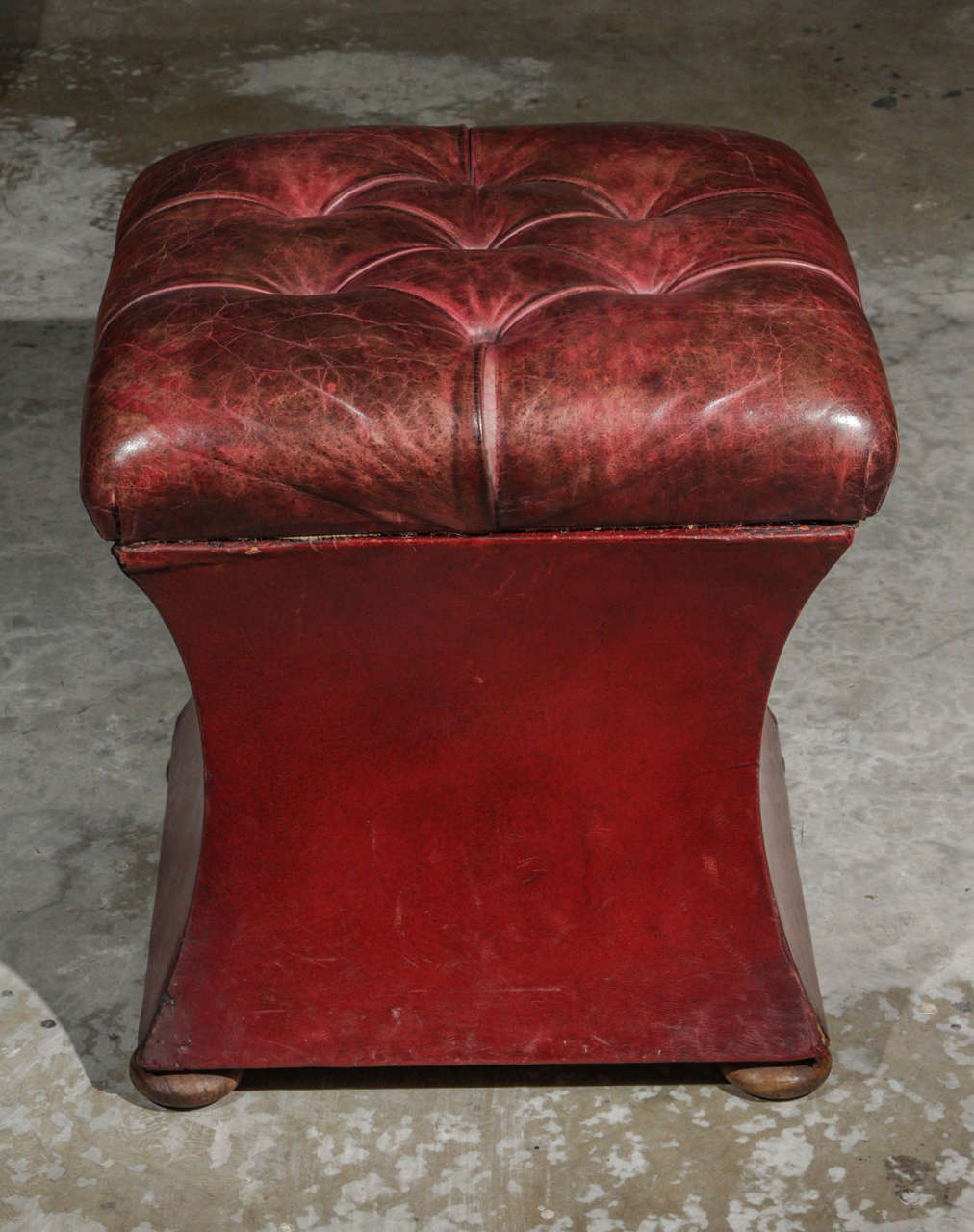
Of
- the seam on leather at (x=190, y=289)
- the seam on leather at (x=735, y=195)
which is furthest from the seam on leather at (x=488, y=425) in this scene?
the seam on leather at (x=735, y=195)

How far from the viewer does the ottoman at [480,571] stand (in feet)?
3.96

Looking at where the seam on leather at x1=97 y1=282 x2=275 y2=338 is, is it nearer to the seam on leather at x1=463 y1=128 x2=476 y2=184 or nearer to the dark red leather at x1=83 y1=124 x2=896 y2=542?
the dark red leather at x1=83 y1=124 x2=896 y2=542

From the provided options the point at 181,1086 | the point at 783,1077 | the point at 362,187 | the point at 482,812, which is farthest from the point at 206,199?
the point at 783,1077

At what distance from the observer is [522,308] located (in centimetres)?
133

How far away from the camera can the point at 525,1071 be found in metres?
1.51

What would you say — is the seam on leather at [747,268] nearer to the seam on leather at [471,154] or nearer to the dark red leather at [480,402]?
the dark red leather at [480,402]

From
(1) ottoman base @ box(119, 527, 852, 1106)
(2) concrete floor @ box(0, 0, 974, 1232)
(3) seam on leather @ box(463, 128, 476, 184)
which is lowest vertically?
(2) concrete floor @ box(0, 0, 974, 1232)

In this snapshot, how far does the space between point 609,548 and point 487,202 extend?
17.6 inches

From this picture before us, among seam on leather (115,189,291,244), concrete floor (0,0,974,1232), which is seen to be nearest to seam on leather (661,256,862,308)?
seam on leather (115,189,291,244)

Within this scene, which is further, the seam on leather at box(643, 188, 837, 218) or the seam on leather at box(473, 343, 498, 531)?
the seam on leather at box(643, 188, 837, 218)

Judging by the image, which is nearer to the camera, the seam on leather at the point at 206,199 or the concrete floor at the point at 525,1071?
the concrete floor at the point at 525,1071

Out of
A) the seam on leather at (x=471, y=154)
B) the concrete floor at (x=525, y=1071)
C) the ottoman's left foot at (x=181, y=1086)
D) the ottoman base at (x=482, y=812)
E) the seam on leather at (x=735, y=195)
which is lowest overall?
the concrete floor at (x=525, y=1071)

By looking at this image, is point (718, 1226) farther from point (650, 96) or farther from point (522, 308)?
point (650, 96)

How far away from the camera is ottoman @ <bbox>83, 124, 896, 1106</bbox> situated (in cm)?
121
